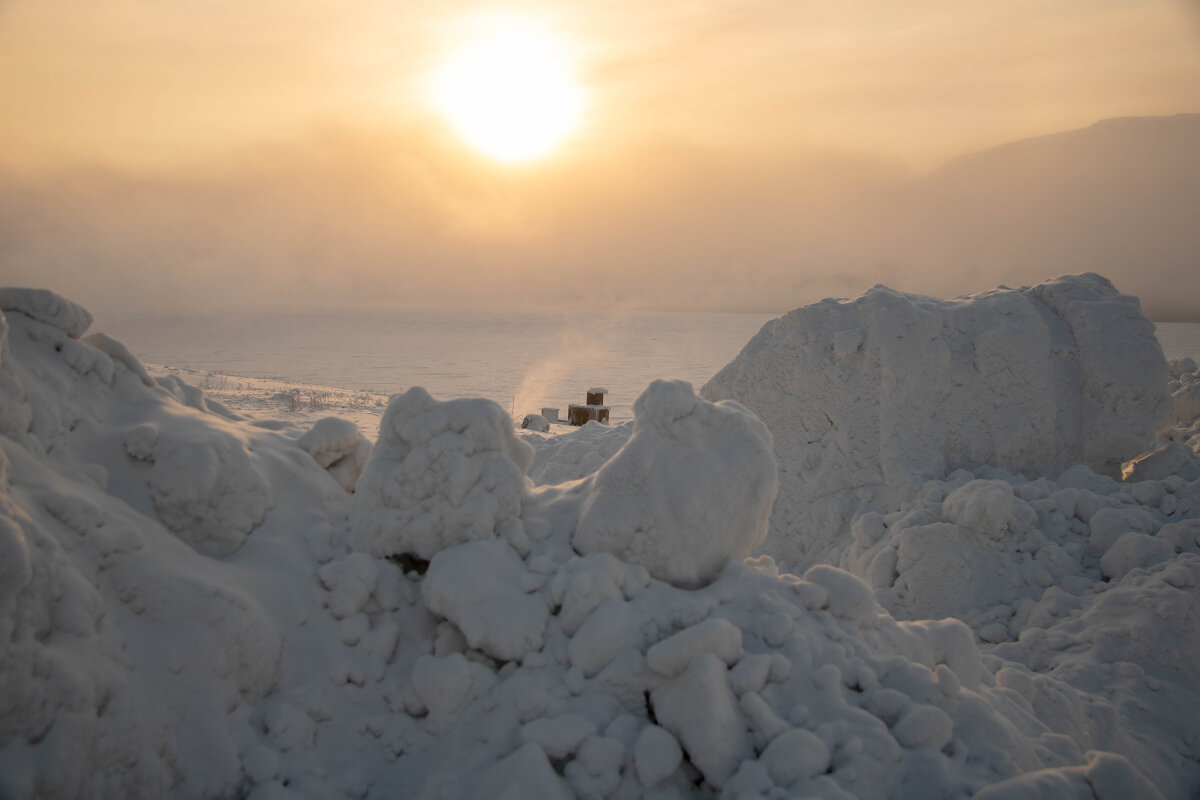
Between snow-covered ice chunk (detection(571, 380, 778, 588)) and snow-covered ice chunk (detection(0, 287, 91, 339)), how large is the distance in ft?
8.11

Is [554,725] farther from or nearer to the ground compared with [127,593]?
nearer to the ground

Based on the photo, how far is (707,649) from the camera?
2406 millimetres

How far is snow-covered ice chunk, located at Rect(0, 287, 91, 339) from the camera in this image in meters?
3.07

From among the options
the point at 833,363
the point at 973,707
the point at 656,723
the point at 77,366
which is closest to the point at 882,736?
the point at 973,707

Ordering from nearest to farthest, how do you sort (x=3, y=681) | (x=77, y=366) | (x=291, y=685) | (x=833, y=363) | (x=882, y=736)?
(x=3, y=681) < (x=882, y=736) < (x=291, y=685) < (x=77, y=366) < (x=833, y=363)

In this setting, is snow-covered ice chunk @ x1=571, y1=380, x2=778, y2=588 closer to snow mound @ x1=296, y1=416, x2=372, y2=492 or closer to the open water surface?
snow mound @ x1=296, y1=416, x2=372, y2=492

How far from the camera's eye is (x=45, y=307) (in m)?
3.11

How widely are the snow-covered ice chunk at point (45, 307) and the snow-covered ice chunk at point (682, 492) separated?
8.11 ft

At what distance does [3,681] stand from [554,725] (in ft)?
5.09

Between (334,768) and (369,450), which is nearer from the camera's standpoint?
(334,768)

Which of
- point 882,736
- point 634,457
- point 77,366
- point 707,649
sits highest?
point 77,366

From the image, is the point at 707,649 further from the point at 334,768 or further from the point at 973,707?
the point at 334,768

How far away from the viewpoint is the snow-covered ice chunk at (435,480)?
9.99ft

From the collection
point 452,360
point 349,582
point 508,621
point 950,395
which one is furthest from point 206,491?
point 452,360
